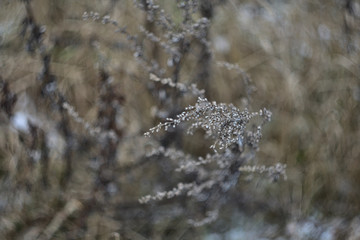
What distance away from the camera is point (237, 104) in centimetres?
173

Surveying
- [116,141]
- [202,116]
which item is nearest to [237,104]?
[116,141]

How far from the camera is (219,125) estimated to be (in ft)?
3.11

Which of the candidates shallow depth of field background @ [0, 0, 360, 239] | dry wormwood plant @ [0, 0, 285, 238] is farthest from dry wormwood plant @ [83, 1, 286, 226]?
shallow depth of field background @ [0, 0, 360, 239]

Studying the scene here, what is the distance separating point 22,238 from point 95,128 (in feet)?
1.40

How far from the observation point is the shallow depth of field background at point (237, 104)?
1.48 metres

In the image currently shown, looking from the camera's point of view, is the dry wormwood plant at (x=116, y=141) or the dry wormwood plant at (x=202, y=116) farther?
the dry wormwood plant at (x=116, y=141)

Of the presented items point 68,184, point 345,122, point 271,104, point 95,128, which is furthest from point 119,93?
point 345,122

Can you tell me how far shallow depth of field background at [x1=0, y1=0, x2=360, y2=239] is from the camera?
148 cm

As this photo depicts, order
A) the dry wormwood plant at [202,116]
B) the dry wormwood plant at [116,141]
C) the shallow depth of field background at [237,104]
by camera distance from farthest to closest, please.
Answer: the shallow depth of field background at [237,104] → the dry wormwood plant at [116,141] → the dry wormwood plant at [202,116]

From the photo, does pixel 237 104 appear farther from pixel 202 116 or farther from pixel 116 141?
pixel 202 116

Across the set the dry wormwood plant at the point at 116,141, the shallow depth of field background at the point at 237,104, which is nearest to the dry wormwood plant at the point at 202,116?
the dry wormwood plant at the point at 116,141

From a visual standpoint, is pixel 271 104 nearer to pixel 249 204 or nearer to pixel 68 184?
pixel 249 204

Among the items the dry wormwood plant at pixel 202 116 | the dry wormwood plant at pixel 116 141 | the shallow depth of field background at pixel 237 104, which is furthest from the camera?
the shallow depth of field background at pixel 237 104

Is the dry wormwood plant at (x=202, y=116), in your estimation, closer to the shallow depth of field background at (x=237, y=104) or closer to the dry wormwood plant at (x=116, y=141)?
the dry wormwood plant at (x=116, y=141)
